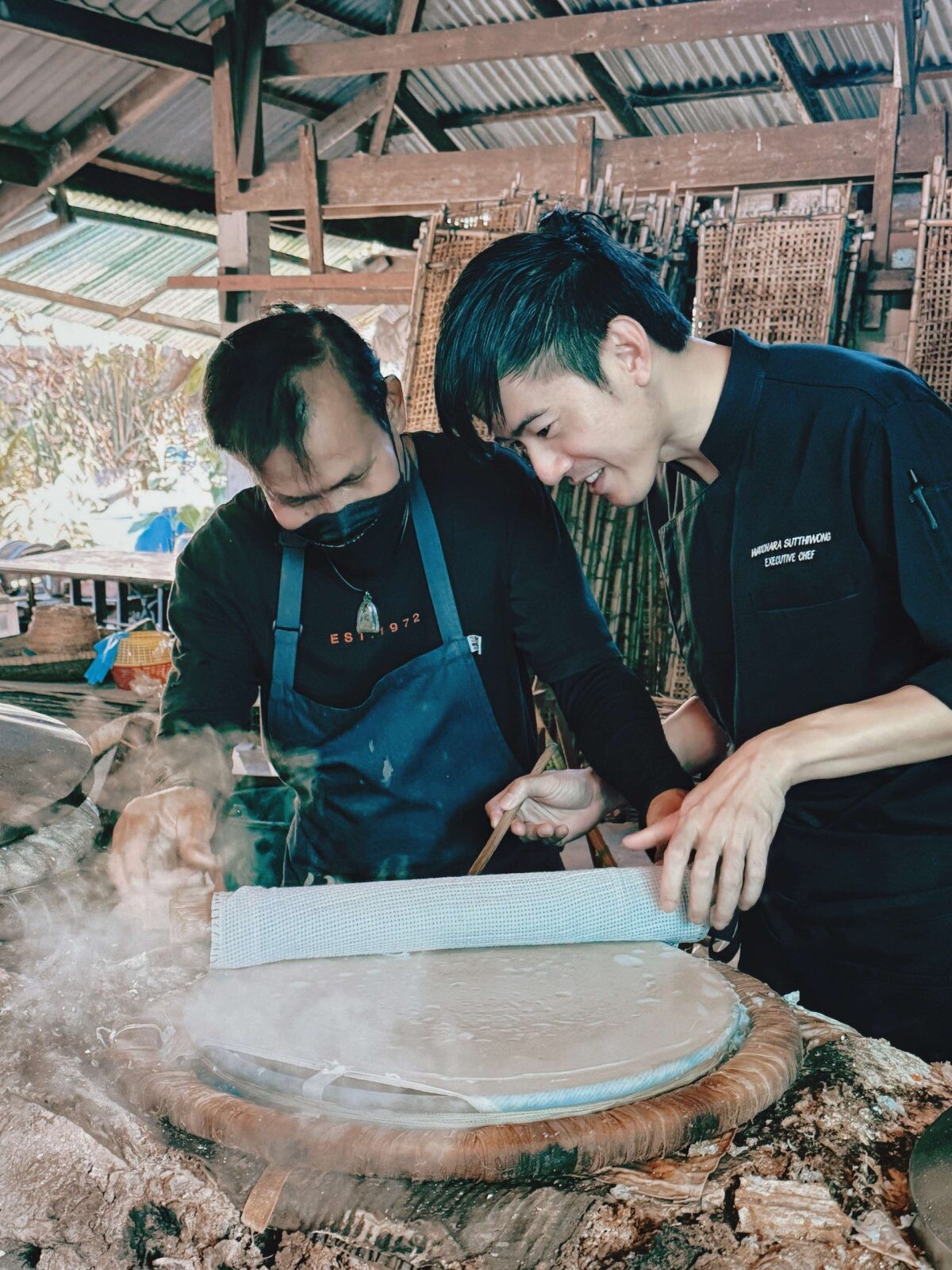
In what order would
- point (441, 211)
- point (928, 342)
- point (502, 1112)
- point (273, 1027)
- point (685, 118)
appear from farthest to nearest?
1. point (685, 118)
2. point (441, 211)
3. point (928, 342)
4. point (273, 1027)
5. point (502, 1112)

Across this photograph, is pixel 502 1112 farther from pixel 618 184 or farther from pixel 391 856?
pixel 618 184

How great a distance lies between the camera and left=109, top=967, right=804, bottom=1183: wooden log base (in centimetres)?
113

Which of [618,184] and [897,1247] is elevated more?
[618,184]

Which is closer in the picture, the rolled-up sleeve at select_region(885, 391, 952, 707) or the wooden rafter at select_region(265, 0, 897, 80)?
the rolled-up sleeve at select_region(885, 391, 952, 707)

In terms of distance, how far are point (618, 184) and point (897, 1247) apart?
5846 millimetres

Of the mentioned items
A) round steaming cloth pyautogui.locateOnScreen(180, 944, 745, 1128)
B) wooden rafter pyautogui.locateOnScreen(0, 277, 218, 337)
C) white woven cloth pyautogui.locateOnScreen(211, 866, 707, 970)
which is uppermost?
wooden rafter pyautogui.locateOnScreen(0, 277, 218, 337)

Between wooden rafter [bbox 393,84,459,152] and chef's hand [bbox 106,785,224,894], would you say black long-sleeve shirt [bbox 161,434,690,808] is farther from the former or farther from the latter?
wooden rafter [bbox 393,84,459,152]

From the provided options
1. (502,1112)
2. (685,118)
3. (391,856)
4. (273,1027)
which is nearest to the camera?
(502,1112)

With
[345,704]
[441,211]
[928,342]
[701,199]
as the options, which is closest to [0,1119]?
[345,704]

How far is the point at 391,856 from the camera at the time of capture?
2307 mm

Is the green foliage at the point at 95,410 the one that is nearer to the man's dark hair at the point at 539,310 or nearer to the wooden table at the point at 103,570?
the wooden table at the point at 103,570

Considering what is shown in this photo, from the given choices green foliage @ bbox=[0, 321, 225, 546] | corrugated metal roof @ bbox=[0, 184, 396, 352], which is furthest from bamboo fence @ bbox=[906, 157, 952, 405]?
green foliage @ bbox=[0, 321, 225, 546]

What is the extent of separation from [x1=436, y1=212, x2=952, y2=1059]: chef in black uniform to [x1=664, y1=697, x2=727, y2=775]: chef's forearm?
0.18 meters

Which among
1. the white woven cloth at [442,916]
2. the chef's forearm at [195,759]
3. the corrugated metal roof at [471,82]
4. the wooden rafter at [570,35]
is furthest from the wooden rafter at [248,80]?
the white woven cloth at [442,916]
